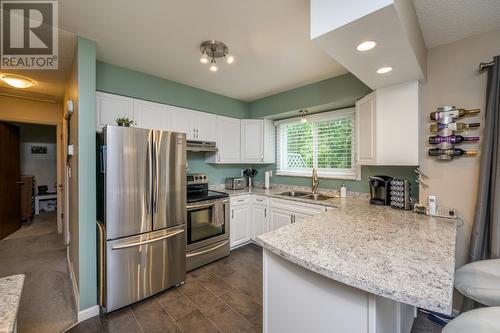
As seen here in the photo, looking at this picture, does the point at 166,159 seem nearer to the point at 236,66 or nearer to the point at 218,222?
the point at 218,222

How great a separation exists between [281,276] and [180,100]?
275cm

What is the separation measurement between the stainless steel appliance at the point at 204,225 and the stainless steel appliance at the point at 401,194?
2032 millimetres

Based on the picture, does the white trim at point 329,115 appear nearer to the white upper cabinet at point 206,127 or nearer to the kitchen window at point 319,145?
the kitchen window at point 319,145

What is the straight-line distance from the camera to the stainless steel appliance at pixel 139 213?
188 cm

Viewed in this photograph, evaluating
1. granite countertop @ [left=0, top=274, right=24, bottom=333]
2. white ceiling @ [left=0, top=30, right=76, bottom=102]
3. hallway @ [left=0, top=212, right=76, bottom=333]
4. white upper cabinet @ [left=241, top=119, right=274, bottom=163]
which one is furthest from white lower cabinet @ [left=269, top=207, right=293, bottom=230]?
white ceiling @ [left=0, top=30, right=76, bottom=102]

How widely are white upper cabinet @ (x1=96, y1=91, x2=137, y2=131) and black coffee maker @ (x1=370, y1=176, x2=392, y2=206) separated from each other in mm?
2971

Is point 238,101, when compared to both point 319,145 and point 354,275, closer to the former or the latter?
point 319,145

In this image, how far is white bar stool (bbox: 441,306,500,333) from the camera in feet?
2.88

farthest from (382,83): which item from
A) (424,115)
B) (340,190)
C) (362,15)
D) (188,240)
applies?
(188,240)

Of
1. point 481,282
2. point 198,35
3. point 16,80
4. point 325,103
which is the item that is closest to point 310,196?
point 325,103

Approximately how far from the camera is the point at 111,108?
2.43m

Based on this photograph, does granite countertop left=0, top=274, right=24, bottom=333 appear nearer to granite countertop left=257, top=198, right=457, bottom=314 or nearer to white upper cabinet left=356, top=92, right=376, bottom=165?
granite countertop left=257, top=198, right=457, bottom=314

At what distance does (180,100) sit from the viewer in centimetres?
306

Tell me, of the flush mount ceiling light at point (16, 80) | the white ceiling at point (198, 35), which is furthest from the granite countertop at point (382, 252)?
the flush mount ceiling light at point (16, 80)
